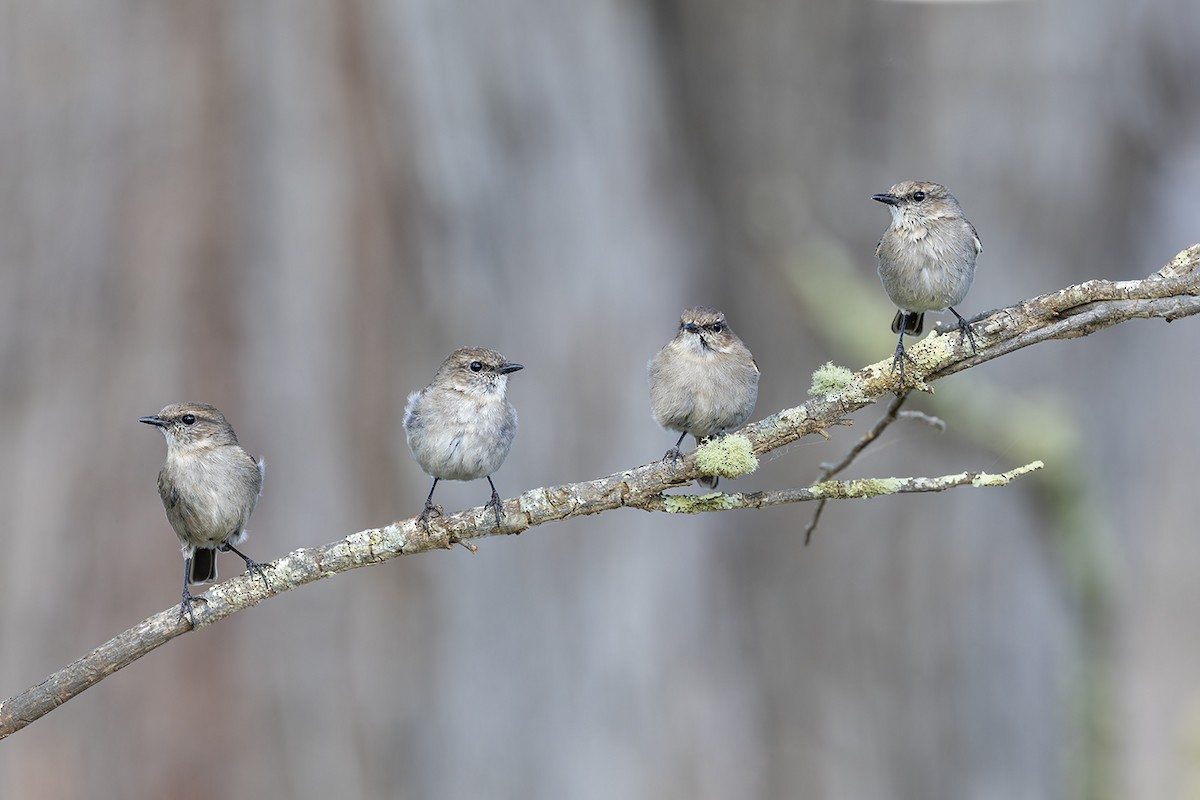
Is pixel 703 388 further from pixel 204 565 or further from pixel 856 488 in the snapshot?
pixel 204 565

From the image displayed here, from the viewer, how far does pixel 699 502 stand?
8.57ft

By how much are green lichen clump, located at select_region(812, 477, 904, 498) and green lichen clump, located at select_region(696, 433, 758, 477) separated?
0.18 metres

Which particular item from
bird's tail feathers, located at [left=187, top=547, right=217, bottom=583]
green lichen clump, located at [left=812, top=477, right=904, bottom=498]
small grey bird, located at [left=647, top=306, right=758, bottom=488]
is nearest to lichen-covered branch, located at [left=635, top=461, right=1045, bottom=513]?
green lichen clump, located at [left=812, top=477, right=904, bottom=498]

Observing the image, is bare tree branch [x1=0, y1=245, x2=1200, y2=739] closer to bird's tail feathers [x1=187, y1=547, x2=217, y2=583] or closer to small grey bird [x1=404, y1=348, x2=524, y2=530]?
small grey bird [x1=404, y1=348, x2=524, y2=530]

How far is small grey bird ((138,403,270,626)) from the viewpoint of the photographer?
12.4ft

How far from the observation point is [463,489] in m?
7.93

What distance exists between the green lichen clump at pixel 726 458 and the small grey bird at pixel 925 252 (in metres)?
0.51

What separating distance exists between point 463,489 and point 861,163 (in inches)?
163

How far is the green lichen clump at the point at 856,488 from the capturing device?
2.46 meters

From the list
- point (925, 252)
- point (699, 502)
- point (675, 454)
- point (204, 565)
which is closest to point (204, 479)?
point (204, 565)

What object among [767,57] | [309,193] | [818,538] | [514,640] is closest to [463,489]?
[514,640]

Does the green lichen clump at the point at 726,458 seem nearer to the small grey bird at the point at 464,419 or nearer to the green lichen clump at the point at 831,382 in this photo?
the green lichen clump at the point at 831,382

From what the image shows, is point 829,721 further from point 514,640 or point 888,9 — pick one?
point 888,9

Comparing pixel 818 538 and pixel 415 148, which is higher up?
pixel 415 148
